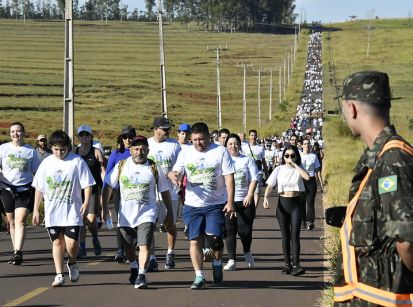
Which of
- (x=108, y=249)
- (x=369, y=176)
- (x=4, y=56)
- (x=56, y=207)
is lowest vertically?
(x=108, y=249)

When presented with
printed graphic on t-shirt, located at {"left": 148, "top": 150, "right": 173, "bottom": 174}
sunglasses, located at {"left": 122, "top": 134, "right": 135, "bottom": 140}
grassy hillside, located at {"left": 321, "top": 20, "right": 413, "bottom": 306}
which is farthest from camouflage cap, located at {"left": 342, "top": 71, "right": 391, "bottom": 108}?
printed graphic on t-shirt, located at {"left": 148, "top": 150, "right": 173, "bottom": 174}

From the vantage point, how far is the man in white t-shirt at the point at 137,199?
1164cm

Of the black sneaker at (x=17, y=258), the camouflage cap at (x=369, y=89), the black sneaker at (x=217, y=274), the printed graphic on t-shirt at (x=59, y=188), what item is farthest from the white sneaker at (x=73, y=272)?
the camouflage cap at (x=369, y=89)

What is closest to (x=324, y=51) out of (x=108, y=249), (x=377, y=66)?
(x=377, y=66)

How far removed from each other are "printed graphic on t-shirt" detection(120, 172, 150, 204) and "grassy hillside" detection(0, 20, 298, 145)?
50.7m

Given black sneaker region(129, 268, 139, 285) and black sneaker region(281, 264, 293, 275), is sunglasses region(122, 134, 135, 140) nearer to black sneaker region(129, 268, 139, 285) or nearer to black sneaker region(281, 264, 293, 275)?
black sneaker region(129, 268, 139, 285)

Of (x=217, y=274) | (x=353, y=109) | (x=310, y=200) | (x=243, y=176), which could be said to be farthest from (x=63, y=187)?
(x=310, y=200)

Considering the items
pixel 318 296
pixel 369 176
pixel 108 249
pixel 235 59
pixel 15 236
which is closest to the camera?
pixel 369 176

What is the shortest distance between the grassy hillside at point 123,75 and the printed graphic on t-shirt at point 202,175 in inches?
1991

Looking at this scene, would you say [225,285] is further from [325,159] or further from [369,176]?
[325,159]

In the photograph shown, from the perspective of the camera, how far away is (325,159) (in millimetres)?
43156

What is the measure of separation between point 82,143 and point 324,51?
14953 centimetres

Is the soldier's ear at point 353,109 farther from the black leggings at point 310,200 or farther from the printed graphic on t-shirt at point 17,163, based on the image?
the black leggings at point 310,200

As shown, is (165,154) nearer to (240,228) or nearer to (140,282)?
(240,228)
